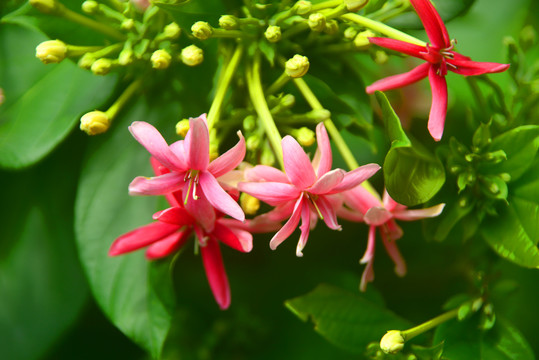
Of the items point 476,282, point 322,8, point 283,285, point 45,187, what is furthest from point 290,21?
point 283,285

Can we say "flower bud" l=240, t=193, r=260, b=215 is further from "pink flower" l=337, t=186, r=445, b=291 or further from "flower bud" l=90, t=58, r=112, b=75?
"flower bud" l=90, t=58, r=112, b=75

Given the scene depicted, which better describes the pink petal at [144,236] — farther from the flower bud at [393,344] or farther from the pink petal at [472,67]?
the pink petal at [472,67]

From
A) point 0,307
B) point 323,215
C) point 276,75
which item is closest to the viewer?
point 323,215

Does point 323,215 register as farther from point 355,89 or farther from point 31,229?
point 31,229

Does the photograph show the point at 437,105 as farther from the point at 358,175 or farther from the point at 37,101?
the point at 37,101

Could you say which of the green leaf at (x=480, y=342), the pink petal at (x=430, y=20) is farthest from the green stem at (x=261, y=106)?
the green leaf at (x=480, y=342)

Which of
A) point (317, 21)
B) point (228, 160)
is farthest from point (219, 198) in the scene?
point (317, 21)

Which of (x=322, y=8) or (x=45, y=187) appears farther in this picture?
(x=45, y=187)

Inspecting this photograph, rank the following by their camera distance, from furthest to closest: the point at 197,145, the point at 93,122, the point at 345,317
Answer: the point at 345,317
the point at 93,122
the point at 197,145
